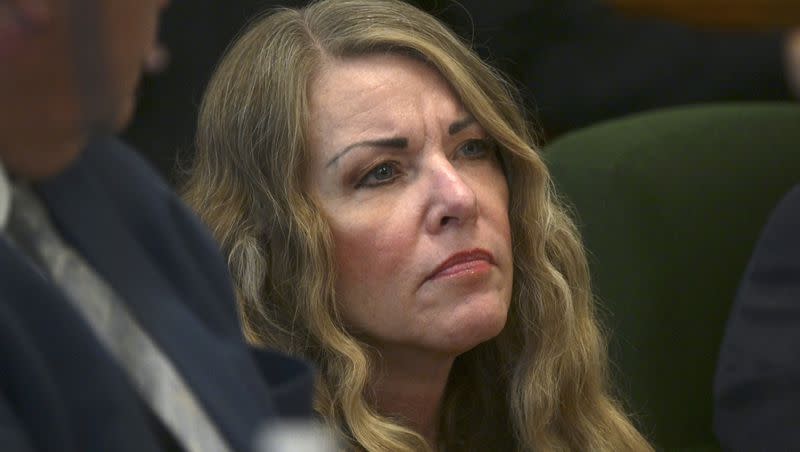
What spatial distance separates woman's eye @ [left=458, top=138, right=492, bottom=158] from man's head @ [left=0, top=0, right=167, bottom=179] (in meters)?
0.76

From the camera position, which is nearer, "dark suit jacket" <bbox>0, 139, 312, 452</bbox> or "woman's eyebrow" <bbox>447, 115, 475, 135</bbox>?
"dark suit jacket" <bbox>0, 139, 312, 452</bbox>

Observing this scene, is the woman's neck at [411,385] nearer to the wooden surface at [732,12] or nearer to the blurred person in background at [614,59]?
the blurred person in background at [614,59]

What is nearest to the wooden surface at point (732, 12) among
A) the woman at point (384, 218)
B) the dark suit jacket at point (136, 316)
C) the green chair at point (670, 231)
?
the green chair at point (670, 231)

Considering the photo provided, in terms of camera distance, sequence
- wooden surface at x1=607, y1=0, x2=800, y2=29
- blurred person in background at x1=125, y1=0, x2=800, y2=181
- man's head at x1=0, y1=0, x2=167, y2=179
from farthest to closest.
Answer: wooden surface at x1=607, y1=0, x2=800, y2=29 < blurred person in background at x1=125, y1=0, x2=800, y2=181 < man's head at x1=0, y1=0, x2=167, y2=179

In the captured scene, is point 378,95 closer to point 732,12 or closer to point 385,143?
point 385,143

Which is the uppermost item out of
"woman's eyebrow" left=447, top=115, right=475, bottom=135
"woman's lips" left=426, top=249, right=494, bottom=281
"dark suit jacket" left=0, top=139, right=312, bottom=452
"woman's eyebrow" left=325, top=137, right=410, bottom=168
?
"dark suit jacket" left=0, top=139, right=312, bottom=452

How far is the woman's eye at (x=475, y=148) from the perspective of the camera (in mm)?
1256

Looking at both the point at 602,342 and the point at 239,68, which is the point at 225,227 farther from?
the point at 602,342

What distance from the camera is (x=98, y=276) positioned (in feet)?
1.63

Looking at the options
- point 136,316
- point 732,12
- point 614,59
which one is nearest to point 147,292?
point 136,316

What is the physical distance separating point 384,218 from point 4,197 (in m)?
0.71

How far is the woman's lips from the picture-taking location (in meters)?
1.16

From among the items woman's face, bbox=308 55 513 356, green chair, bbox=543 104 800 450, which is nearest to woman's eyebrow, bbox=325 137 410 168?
woman's face, bbox=308 55 513 356

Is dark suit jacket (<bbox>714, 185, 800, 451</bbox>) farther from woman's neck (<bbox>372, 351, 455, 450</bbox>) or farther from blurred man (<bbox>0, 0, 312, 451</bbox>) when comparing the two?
blurred man (<bbox>0, 0, 312, 451</bbox>)
